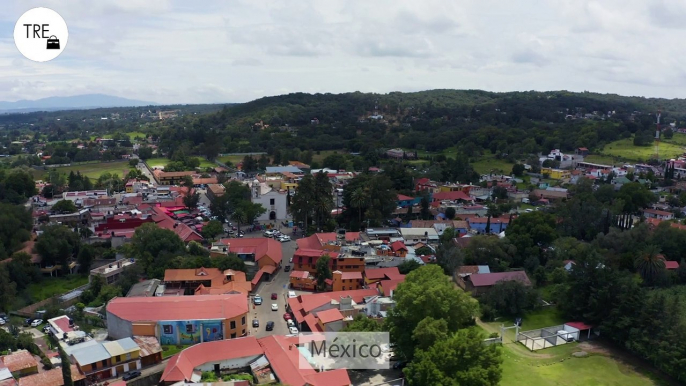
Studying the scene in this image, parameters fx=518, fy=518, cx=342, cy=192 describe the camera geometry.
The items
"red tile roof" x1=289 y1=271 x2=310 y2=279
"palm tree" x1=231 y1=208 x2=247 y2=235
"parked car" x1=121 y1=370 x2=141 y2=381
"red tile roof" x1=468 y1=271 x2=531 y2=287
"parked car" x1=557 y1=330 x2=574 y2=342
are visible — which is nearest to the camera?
"parked car" x1=121 y1=370 x2=141 y2=381

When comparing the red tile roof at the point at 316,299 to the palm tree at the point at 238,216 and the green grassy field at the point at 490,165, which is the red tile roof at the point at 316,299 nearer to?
the palm tree at the point at 238,216

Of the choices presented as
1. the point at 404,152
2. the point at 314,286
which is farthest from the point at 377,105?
the point at 314,286

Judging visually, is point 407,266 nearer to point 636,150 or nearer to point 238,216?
point 238,216

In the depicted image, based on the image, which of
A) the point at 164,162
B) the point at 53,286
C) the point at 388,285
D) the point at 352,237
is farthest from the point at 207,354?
the point at 164,162

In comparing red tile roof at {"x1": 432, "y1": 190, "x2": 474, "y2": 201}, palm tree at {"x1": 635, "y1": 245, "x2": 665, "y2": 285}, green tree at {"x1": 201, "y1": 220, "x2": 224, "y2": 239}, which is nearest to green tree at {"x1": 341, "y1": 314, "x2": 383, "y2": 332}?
palm tree at {"x1": 635, "y1": 245, "x2": 665, "y2": 285}

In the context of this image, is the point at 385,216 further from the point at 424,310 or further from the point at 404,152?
the point at 404,152

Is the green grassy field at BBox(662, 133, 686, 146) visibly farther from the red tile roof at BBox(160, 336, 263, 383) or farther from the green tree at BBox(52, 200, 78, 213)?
the green tree at BBox(52, 200, 78, 213)
